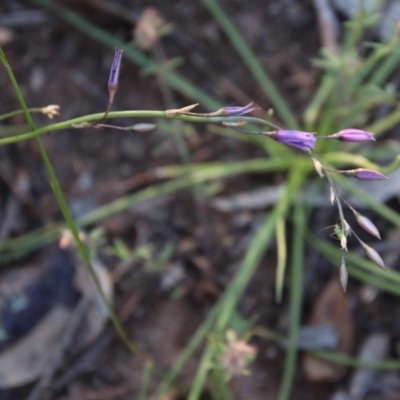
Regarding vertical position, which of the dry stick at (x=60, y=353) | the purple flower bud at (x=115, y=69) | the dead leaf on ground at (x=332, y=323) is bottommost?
the dead leaf on ground at (x=332, y=323)

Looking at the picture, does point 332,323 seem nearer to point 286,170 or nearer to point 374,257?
point 286,170

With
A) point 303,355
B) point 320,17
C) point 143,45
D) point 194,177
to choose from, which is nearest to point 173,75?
point 143,45

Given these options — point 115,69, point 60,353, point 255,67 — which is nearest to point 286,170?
point 255,67

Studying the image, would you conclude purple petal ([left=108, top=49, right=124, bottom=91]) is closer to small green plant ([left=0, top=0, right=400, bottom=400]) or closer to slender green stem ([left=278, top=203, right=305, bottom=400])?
small green plant ([left=0, top=0, right=400, bottom=400])

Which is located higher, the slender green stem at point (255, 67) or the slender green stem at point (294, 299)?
the slender green stem at point (255, 67)

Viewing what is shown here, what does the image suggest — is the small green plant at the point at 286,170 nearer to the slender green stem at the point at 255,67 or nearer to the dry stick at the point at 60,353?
the slender green stem at the point at 255,67

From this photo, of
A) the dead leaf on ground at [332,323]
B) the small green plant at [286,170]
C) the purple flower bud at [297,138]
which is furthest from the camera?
the dead leaf on ground at [332,323]

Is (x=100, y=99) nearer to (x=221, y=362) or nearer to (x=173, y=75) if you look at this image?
(x=173, y=75)

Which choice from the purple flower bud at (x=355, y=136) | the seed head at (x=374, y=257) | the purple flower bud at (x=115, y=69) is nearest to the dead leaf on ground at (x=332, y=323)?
the seed head at (x=374, y=257)

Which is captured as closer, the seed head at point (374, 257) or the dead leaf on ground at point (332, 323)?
the seed head at point (374, 257)
